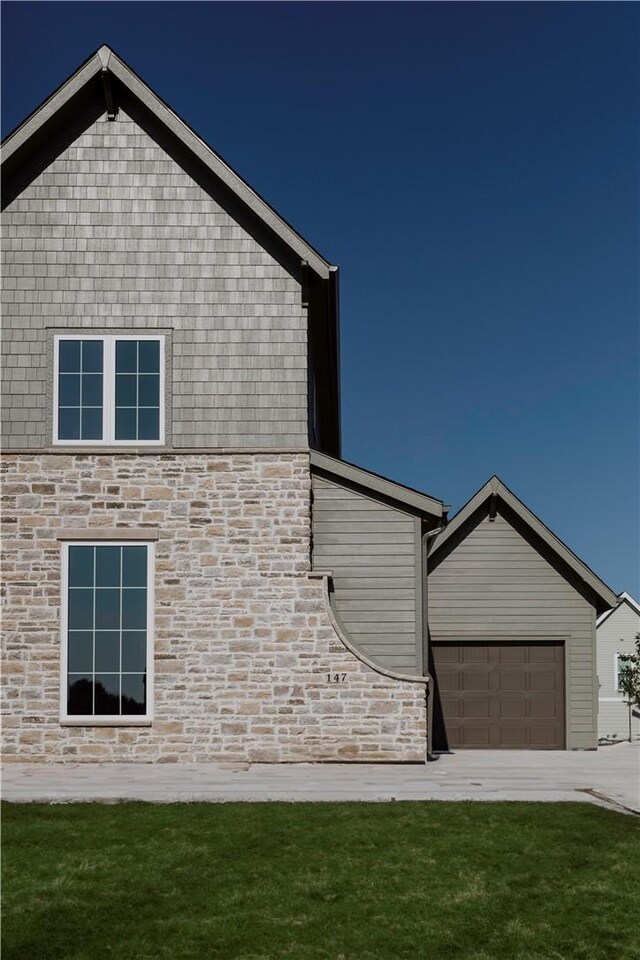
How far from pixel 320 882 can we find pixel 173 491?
27.8 feet

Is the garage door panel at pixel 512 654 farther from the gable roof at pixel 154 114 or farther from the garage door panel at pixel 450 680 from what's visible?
the gable roof at pixel 154 114

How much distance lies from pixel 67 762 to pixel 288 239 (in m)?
9.00

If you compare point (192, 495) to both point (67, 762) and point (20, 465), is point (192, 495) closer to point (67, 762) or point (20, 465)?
point (20, 465)

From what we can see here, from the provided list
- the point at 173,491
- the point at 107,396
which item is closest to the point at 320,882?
the point at 173,491

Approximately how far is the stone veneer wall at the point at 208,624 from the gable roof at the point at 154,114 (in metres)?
3.59

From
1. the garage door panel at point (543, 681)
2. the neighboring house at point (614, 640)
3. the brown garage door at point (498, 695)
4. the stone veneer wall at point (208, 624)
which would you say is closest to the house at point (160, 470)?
the stone veneer wall at point (208, 624)

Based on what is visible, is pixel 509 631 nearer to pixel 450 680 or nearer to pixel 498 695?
pixel 498 695

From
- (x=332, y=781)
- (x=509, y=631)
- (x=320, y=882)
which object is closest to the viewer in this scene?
(x=320, y=882)

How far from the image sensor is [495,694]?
20.1m

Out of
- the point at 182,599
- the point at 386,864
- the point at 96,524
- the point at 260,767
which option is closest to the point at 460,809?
the point at 386,864

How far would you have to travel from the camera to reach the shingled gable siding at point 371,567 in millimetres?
16442

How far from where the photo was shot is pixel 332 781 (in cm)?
1335

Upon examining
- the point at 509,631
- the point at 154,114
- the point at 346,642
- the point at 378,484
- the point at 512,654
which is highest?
the point at 154,114

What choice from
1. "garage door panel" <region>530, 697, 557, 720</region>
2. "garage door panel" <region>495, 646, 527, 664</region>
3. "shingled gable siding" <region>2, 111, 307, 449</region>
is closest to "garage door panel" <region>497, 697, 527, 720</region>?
"garage door panel" <region>530, 697, 557, 720</region>
